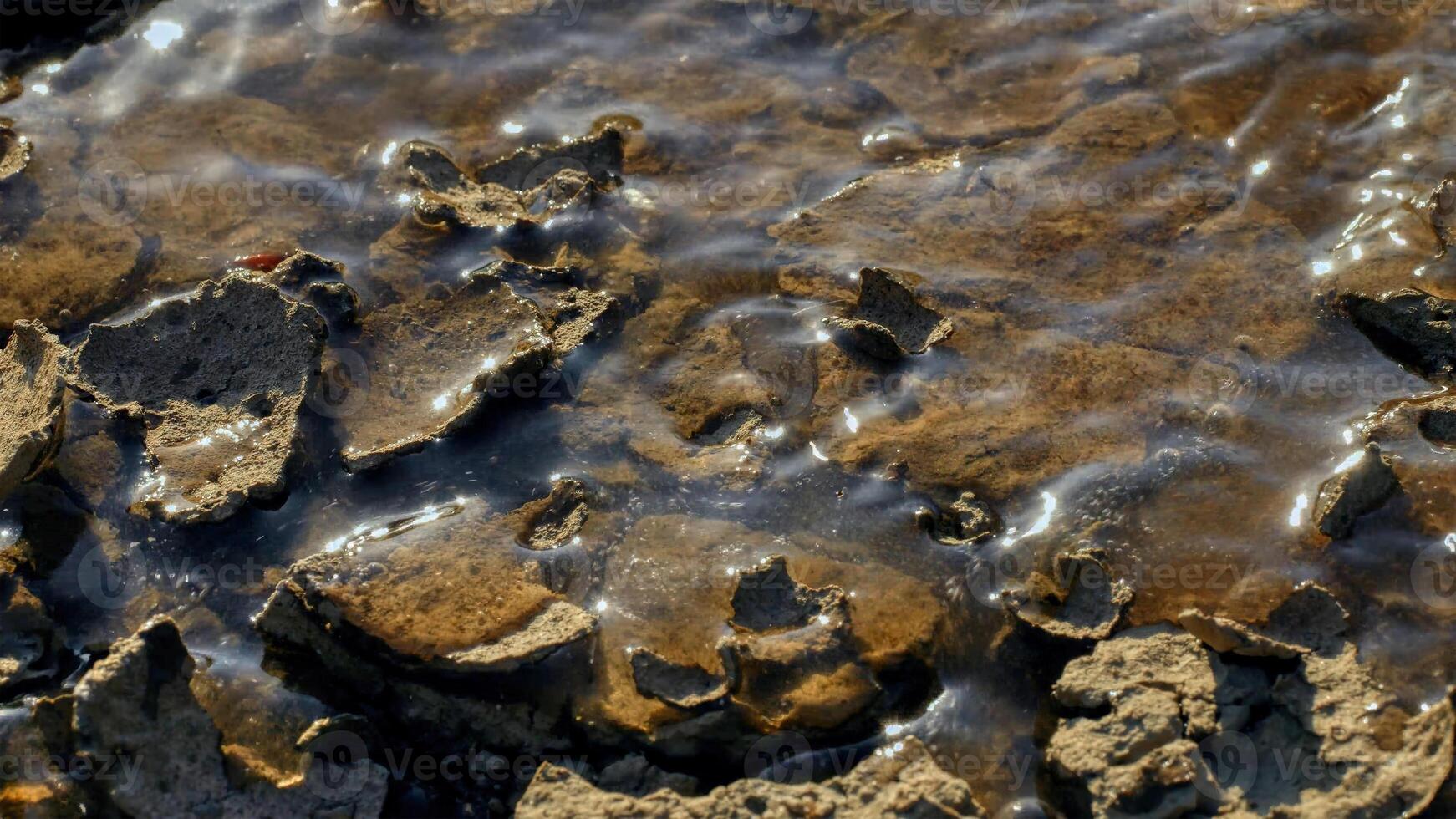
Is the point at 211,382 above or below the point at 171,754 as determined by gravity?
above

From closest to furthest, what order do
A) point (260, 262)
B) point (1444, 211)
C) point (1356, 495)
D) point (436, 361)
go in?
point (1356, 495)
point (436, 361)
point (1444, 211)
point (260, 262)

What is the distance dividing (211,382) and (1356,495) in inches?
117

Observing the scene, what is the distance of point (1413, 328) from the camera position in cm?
331

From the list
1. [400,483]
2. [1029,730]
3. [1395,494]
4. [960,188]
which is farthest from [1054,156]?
[400,483]

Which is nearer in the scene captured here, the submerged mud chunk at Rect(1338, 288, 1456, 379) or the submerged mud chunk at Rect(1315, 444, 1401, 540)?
the submerged mud chunk at Rect(1315, 444, 1401, 540)

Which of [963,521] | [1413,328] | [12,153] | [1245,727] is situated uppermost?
[12,153]

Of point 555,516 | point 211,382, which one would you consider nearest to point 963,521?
point 555,516

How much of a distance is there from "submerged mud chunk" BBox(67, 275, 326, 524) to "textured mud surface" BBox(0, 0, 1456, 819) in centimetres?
1

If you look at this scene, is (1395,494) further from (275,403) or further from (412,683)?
(275,403)

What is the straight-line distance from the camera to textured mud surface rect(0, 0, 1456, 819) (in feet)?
8.57

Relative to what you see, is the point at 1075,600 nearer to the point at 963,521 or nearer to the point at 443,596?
the point at 963,521

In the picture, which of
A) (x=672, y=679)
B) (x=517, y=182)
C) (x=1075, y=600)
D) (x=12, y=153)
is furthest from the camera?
(x=12, y=153)

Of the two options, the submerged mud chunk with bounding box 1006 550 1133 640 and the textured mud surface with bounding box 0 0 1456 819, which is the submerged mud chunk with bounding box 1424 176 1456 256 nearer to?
the textured mud surface with bounding box 0 0 1456 819

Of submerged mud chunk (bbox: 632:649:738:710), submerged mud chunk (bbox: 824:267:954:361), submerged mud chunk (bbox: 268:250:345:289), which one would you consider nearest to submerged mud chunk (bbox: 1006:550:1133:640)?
submerged mud chunk (bbox: 632:649:738:710)
